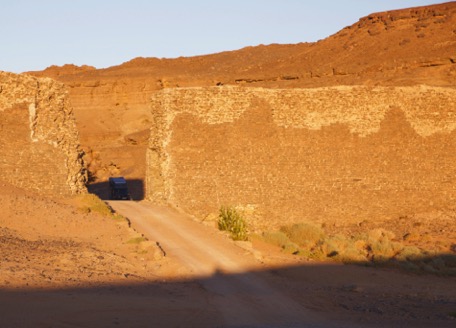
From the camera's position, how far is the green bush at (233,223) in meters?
19.4

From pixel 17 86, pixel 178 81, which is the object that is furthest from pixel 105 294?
pixel 178 81

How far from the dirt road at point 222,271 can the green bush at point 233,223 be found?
71 cm

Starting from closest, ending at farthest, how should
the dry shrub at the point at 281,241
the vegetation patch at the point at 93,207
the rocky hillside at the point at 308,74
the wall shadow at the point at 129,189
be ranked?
the vegetation patch at the point at 93,207
the dry shrub at the point at 281,241
the wall shadow at the point at 129,189
the rocky hillside at the point at 308,74

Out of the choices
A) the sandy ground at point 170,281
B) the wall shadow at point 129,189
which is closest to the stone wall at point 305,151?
the sandy ground at point 170,281

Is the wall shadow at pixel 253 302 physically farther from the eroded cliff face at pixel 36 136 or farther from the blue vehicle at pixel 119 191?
the blue vehicle at pixel 119 191

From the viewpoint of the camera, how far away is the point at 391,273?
1802 centimetres

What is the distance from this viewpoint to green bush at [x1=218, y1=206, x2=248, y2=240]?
63.6 feet

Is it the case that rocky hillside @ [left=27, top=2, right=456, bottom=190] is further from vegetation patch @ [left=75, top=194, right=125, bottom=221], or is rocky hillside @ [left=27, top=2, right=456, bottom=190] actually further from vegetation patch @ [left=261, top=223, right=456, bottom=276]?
vegetation patch @ [left=75, top=194, right=125, bottom=221]

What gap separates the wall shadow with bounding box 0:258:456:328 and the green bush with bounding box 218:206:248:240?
2728 mm

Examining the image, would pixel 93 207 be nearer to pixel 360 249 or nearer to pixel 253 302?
pixel 360 249

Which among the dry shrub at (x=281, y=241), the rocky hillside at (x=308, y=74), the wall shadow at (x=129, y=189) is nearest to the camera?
the dry shrub at (x=281, y=241)

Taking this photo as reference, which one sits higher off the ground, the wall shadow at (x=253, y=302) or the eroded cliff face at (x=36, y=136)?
the eroded cliff face at (x=36, y=136)

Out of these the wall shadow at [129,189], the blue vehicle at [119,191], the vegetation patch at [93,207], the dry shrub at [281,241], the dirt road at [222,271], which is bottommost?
the wall shadow at [129,189]

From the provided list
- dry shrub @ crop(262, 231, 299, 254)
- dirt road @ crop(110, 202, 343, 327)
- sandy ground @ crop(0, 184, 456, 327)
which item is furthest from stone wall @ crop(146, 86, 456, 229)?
sandy ground @ crop(0, 184, 456, 327)
